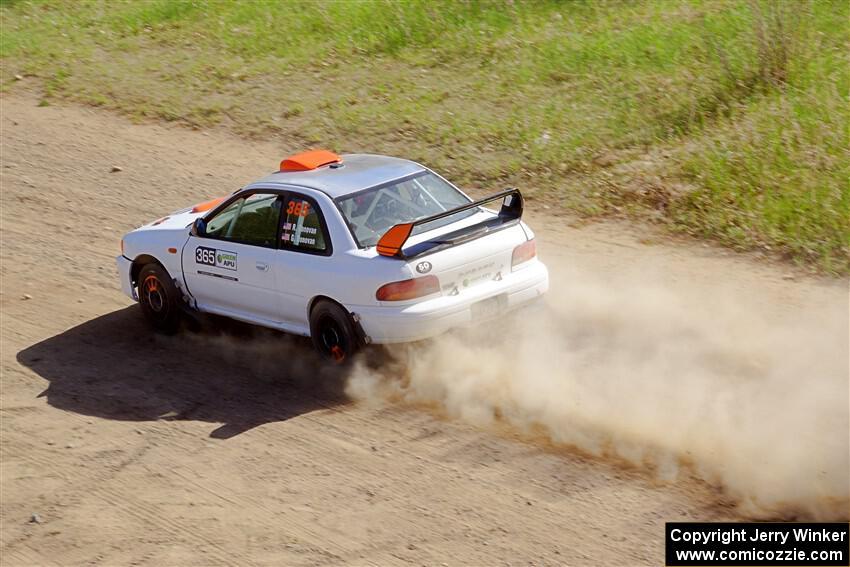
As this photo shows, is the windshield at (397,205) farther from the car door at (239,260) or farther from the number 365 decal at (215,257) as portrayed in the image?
the number 365 decal at (215,257)

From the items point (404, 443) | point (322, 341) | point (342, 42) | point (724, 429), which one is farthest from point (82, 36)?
point (724, 429)

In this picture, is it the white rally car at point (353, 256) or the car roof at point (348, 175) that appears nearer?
the white rally car at point (353, 256)

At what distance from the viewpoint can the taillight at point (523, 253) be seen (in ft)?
29.6

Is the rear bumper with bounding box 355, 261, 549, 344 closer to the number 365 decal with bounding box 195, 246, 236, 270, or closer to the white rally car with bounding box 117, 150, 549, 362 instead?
the white rally car with bounding box 117, 150, 549, 362

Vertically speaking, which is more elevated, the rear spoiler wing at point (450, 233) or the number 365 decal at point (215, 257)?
the rear spoiler wing at point (450, 233)

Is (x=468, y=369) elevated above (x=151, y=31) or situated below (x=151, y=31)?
below

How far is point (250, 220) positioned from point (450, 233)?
1.90 meters

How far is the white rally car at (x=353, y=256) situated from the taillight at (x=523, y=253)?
1cm

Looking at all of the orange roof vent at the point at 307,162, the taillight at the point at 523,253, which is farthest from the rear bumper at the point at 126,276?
the taillight at the point at 523,253

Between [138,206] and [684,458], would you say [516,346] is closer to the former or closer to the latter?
[684,458]

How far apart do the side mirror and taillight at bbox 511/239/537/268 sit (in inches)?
115

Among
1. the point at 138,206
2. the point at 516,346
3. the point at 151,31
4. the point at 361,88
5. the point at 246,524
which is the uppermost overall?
the point at 151,31

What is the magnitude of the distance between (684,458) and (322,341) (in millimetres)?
3231

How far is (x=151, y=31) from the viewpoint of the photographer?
20719mm
